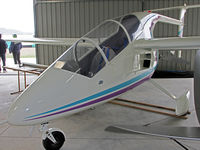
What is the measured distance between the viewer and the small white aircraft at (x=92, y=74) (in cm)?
277

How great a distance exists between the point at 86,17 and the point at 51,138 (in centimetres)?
990

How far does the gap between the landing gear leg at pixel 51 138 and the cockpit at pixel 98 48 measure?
1.00m

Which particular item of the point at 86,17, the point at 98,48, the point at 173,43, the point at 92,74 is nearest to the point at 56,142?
the point at 92,74

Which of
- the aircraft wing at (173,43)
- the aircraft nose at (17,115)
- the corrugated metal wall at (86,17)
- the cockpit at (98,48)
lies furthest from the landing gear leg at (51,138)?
the corrugated metal wall at (86,17)

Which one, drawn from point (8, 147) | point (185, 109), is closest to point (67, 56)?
point (8, 147)

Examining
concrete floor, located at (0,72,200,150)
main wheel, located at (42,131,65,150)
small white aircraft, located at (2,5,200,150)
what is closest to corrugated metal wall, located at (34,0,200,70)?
concrete floor, located at (0,72,200,150)

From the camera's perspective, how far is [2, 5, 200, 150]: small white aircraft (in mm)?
2773

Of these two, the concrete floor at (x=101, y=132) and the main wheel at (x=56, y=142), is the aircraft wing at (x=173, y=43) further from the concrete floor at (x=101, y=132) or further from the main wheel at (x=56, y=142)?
the main wheel at (x=56, y=142)

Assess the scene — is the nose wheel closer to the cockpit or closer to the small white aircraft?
the small white aircraft

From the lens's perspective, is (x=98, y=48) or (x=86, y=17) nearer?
(x=98, y=48)

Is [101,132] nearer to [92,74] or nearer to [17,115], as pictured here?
[92,74]

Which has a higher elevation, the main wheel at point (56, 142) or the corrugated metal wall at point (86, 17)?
the corrugated metal wall at point (86, 17)

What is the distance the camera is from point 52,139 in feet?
9.82

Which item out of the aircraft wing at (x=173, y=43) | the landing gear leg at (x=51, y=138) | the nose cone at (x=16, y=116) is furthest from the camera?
the aircraft wing at (x=173, y=43)
